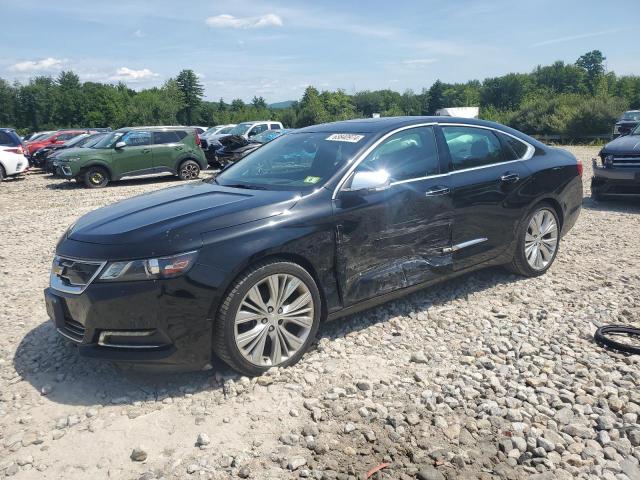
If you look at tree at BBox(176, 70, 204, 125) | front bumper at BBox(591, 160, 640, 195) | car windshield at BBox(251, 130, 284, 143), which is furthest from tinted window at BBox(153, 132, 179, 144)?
tree at BBox(176, 70, 204, 125)

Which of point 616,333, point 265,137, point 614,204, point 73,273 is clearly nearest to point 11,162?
point 265,137

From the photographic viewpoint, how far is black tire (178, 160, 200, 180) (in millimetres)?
16891

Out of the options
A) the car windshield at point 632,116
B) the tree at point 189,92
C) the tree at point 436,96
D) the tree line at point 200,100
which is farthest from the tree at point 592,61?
the car windshield at point 632,116

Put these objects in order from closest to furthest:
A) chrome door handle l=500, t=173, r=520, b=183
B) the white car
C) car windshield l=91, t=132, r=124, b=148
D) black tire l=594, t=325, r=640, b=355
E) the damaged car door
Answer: black tire l=594, t=325, r=640, b=355
the damaged car door
chrome door handle l=500, t=173, r=520, b=183
car windshield l=91, t=132, r=124, b=148
the white car

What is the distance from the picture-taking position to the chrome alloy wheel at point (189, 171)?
55.6 ft

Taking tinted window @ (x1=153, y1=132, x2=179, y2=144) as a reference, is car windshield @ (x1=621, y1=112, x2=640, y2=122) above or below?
above

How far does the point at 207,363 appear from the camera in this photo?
3.46m

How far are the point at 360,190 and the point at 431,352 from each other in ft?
4.36

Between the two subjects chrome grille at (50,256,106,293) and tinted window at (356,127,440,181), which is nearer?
chrome grille at (50,256,106,293)

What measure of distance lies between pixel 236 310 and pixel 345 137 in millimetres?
1863

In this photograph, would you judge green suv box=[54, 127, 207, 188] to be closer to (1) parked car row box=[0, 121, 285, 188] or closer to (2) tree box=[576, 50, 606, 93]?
(1) parked car row box=[0, 121, 285, 188]

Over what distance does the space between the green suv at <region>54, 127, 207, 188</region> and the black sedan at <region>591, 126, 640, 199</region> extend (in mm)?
11852

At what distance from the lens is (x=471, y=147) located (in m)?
5.00

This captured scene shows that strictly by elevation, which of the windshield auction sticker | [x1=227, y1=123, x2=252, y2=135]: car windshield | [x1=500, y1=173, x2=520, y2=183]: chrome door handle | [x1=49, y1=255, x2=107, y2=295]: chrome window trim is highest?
[x1=227, y1=123, x2=252, y2=135]: car windshield
